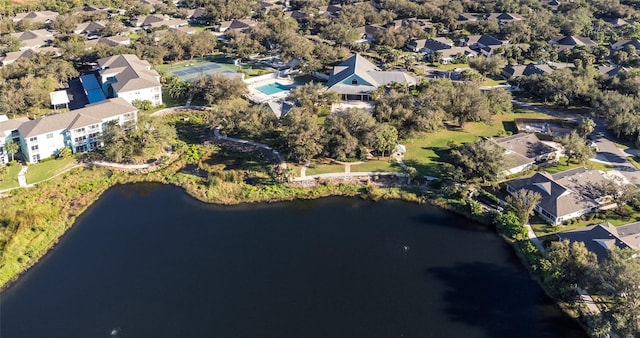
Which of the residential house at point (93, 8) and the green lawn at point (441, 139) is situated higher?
the residential house at point (93, 8)

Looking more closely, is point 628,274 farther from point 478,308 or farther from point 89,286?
point 89,286

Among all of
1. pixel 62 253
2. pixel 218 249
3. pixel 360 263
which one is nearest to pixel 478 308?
pixel 360 263

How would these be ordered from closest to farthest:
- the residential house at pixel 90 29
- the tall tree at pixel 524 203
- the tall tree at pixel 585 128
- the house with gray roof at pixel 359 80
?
1. the tall tree at pixel 524 203
2. the tall tree at pixel 585 128
3. the house with gray roof at pixel 359 80
4. the residential house at pixel 90 29

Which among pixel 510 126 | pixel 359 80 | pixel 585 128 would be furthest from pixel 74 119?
pixel 585 128

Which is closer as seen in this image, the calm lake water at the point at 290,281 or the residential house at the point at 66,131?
the calm lake water at the point at 290,281

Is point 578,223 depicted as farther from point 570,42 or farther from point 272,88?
point 570,42

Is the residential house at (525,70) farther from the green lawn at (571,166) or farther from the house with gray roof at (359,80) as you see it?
the green lawn at (571,166)

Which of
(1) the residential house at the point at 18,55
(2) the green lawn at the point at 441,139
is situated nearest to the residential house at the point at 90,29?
(1) the residential house at the point at 18,55

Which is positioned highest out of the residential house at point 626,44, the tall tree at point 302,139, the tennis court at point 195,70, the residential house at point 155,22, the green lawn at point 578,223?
the residential house at point 155,22
